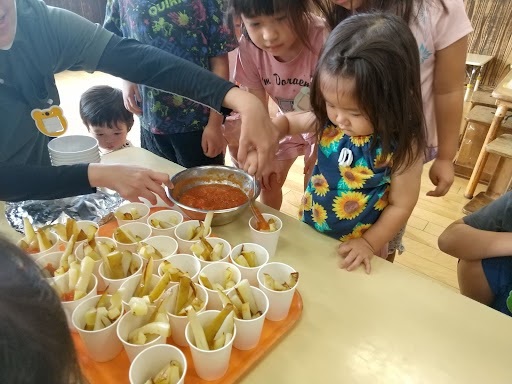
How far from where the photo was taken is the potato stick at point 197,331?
56cm

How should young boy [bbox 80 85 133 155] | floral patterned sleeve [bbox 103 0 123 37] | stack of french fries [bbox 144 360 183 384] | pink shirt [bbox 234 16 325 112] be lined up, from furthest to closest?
young boy [bbox 80 85 133 155] < floral patterned sleeve [bbox 103 0 123 37] < pink shirt [bbox 234 16 325 112] < stack of french fries [bbox 144 360 183 384]

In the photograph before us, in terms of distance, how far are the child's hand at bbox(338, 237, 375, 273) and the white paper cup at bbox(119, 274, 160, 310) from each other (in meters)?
0.39

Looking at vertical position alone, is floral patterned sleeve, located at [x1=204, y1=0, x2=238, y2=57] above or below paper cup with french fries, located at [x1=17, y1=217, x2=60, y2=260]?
above

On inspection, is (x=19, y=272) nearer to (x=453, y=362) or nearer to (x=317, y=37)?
(x=453, y=362)

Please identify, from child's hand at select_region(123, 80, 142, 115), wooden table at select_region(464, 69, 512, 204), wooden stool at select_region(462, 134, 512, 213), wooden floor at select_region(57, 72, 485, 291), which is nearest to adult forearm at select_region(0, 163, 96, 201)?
child's hand at select_region(123, 80, 142, 115)

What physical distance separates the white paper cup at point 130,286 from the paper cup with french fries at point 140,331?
0.04 metres

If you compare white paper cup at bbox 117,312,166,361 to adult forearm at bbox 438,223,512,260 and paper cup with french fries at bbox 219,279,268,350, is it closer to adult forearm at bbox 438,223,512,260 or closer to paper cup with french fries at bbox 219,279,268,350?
paper cup with french fries at bbox 219,279,268,350

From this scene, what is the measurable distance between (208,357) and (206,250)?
24cm

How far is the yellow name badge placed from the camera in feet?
3.20

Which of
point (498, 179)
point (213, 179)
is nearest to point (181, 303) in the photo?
point (213, 179)

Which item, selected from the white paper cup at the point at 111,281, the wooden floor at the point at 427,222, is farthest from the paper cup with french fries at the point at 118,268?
the wooden floor at the point at 427,222

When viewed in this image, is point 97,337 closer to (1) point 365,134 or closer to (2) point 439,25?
(1) point 365,134

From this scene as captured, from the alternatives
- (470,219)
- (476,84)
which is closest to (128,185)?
(470,219)

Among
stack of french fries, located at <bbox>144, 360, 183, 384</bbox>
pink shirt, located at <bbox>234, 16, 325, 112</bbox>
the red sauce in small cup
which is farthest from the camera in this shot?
pink shirt, located at <bbox>234, 16, 325, 112</bbox>
